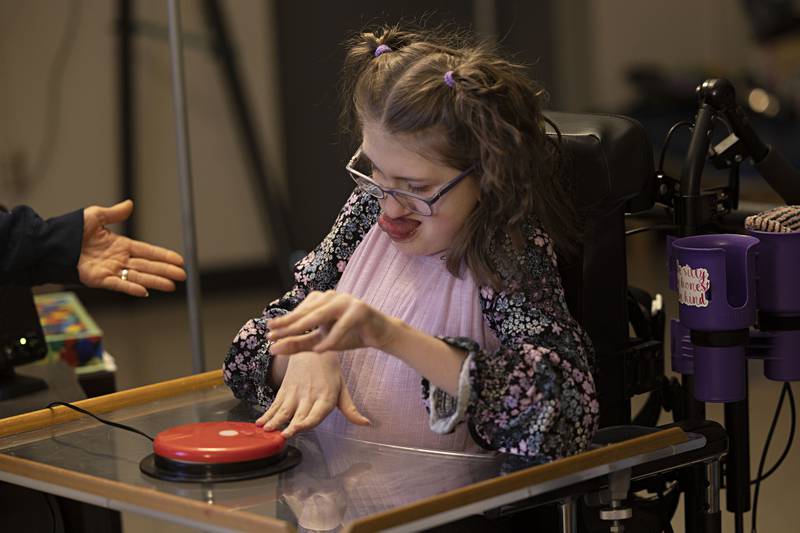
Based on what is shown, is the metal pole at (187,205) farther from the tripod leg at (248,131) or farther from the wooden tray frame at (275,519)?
the tripod leg at (248,131)

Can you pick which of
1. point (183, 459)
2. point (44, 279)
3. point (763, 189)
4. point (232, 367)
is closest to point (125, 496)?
point (183, 459)

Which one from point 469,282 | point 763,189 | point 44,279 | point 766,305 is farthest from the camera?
point 763,189

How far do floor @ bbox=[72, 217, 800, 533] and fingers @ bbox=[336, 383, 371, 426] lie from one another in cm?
131

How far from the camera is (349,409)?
5.04 feet

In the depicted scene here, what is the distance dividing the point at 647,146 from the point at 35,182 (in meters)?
3.37

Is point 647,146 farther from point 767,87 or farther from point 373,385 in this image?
point 767,87

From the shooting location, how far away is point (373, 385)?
1616 millimetres

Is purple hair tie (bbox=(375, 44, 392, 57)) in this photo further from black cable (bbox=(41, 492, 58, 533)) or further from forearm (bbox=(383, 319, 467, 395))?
black cable (bbox=(41, 492, 58, 533))

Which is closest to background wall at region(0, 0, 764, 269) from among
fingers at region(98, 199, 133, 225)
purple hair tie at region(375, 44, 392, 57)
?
fingers at region(98, 199, 133, 225)

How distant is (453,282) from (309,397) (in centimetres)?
23

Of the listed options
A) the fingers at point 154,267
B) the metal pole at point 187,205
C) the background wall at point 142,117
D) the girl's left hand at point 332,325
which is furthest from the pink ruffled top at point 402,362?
the background wall at point 142,117

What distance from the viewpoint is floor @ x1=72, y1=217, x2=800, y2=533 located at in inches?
114

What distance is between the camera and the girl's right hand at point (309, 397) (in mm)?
1514

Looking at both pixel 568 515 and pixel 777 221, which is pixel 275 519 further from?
pixel 777 221
